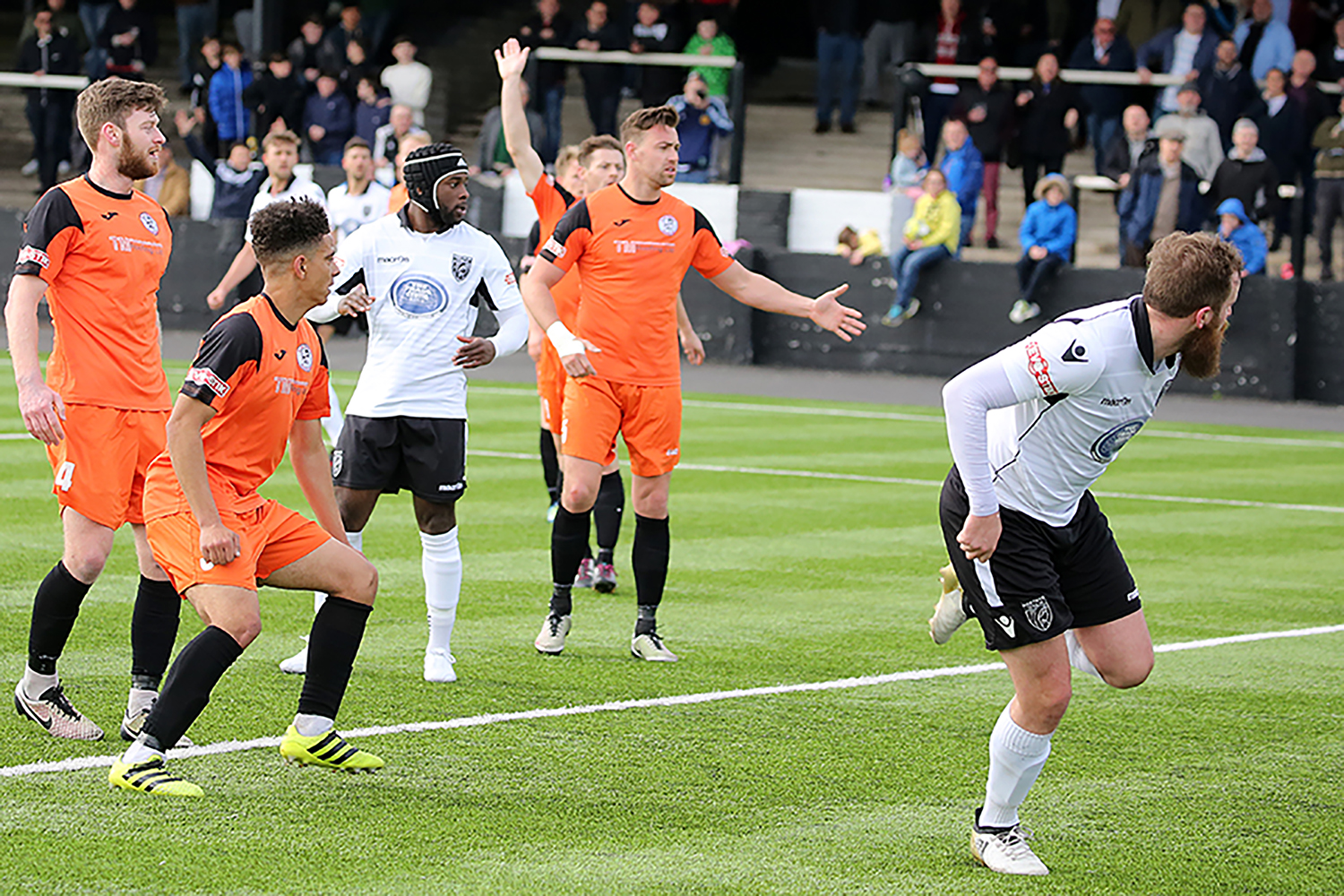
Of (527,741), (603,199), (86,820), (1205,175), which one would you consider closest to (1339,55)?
(1205,175)

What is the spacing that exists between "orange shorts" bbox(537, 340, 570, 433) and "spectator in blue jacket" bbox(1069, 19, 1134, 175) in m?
16.4

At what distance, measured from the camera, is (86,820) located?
561cm

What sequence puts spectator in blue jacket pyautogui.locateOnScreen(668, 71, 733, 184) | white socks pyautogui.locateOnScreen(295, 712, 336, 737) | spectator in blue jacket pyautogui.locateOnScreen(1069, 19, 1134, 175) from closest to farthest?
1. white socks pyautogui.locateOnScreen(295, 712, 336, 737)
2. spectator in blue jacket pyautogui.locateOnScreen(1069, 19, 1134, 175)
3. spectator in blue jacket pyautogui.locateOnScreen(668, 71, 733, 184)

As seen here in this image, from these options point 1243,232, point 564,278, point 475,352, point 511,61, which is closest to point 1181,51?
point 1243,232

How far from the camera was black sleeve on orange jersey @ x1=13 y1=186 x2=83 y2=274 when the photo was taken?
6684 mm

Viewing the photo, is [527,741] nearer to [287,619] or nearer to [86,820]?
[86,820]

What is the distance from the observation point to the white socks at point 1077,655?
5828 mm

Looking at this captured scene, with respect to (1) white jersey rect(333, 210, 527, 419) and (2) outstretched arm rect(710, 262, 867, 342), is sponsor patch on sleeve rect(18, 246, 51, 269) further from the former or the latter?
(2) outstretched arm rect(710, 262, 867, 342)

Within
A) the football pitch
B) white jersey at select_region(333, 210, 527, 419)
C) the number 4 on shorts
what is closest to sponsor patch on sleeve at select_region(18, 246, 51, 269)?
the number 4 on shorts

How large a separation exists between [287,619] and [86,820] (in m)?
3.45

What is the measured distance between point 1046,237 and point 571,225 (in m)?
15.2

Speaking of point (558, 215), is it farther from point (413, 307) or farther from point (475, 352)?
point (475, 352)

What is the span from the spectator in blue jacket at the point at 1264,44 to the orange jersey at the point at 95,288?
2144cm

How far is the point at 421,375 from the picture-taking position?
7.82m
